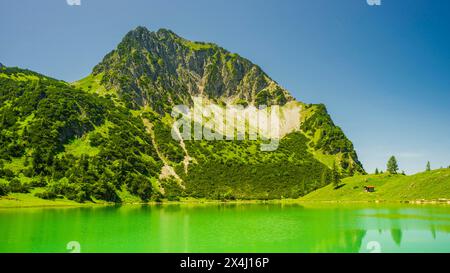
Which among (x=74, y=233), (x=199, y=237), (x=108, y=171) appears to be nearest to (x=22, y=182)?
(x=108, y=171)

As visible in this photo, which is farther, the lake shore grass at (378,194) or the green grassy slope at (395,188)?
the green grassy slope at (395,188)

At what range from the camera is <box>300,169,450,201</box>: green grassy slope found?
13875 centimetres

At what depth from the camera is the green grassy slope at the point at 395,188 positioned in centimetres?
13875

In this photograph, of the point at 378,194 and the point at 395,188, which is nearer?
the point at 395,188

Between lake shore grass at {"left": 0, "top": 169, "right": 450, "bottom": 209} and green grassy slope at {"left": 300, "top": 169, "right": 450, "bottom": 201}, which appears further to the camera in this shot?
green grassy slope at {"left": 300, "top": 169, "right": 450, "bottom": 201}

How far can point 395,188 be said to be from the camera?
526ft

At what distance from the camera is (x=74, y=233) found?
50.2 meters

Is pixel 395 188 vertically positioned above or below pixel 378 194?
above
